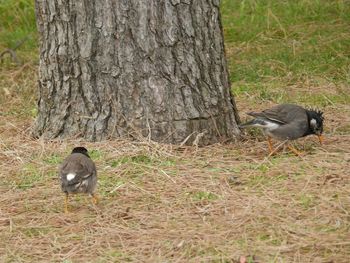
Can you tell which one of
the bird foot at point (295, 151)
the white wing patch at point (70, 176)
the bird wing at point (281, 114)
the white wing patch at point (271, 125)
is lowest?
the bird foot at point (295, 151)

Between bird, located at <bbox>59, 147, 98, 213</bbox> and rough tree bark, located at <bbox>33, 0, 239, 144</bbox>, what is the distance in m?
1.32

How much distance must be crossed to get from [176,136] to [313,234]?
252 centimetres

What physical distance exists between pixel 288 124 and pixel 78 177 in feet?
8.57

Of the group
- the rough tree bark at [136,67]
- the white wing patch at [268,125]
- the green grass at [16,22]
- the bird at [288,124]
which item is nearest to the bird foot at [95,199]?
the rough tree bark at [136,67]

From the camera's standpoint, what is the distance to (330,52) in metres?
11.9

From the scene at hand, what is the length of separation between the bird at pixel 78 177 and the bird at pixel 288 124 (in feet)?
6.84

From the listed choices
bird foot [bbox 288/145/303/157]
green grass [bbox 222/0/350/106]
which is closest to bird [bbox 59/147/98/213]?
bird foot [bbox 288/145/303/157]

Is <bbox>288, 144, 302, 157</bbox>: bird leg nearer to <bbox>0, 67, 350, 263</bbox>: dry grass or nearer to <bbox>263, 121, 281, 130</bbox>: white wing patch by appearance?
<bbox>0, 67, 350, 263</bbox>: dry grass

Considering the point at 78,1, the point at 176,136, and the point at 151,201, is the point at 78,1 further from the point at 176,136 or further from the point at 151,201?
the point at 151,201

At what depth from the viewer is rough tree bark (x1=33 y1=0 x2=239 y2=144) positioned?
7.83m

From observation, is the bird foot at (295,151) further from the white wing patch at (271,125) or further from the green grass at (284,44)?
the green grass at (284,44)

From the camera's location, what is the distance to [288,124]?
834cm

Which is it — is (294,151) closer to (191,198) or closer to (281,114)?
(281,114)

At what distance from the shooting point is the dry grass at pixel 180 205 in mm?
5723
